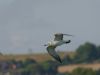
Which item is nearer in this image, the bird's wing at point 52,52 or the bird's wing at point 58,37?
the bird's wing at point 52,52

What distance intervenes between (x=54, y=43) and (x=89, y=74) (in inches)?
4484

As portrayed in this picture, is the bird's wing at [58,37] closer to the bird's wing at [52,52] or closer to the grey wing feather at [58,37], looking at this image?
the grey wing feather at [58,37]

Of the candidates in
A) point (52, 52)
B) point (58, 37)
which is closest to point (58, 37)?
point (58, 37)

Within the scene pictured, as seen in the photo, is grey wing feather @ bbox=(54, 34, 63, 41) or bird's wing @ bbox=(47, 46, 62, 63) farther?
grey wing feather @ bbox=(54, 34, 63, 41)

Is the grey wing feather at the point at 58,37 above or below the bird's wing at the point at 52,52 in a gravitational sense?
above

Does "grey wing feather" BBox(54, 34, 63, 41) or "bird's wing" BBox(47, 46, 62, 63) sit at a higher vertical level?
"grey wing feather" BBox(54, 34, 63, 41)

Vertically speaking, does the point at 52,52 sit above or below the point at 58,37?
below

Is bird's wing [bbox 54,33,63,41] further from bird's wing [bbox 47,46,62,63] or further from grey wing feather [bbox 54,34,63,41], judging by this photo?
bird's wing [bbox 47,46,62,63]

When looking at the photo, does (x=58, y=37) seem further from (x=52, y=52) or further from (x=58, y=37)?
(x=52, y=52)

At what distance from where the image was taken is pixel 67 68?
197875 mm

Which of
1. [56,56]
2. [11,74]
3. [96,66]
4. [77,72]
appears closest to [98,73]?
[77,72]

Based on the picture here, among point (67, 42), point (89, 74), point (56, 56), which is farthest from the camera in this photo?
point (89, 74)

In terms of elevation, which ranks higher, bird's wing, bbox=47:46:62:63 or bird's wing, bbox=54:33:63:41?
bird's wing, bbox=54:33:63:41

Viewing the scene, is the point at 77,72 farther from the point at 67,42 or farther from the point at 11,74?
the point at 67,42
